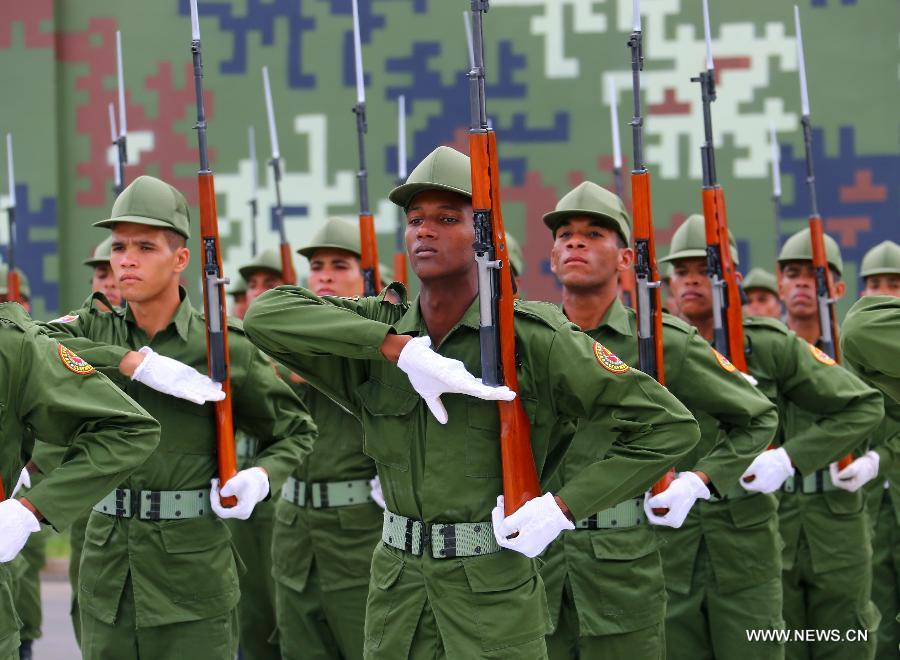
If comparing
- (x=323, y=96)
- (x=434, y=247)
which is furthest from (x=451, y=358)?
(x=323, y=96)

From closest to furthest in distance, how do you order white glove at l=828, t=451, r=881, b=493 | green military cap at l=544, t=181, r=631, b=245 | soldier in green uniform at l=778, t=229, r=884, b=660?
green military cap at l=544, t=181, r=631, b=245 < soldier in green uniform at l=778, t=229, r=884, b=660 < white glove at l=828, t=451, r=881, b=493

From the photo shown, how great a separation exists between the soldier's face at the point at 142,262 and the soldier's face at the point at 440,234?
1.37 meters

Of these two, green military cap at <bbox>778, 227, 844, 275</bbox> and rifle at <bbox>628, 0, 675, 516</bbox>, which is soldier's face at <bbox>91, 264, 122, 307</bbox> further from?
green military cap at <bbox>778, 227, 844, 275</bbox>

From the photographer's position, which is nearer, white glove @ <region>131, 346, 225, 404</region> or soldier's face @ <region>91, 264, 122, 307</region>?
white glove @ <region>131, 346, 225, 404</region>

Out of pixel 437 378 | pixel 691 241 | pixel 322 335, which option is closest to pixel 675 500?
pixel 437 378

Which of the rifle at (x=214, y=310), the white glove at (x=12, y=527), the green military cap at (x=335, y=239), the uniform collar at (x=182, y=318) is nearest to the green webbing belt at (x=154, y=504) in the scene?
the rifle at (x=214, y=310)

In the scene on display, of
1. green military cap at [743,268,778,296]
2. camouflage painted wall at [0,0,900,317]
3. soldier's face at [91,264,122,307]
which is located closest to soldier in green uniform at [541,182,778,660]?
soldier's face at [91,264,122,307]

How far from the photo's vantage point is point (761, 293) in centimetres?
803

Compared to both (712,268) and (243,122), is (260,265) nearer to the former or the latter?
(712,268)

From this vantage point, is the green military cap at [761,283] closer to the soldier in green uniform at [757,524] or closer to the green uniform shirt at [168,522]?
the soldier in green uniform at [757,524]

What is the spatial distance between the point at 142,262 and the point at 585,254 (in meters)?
1.59

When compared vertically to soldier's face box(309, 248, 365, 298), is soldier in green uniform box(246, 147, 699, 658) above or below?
below

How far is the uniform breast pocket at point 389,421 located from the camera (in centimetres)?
343

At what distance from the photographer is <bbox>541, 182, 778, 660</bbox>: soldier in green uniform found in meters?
4.34
